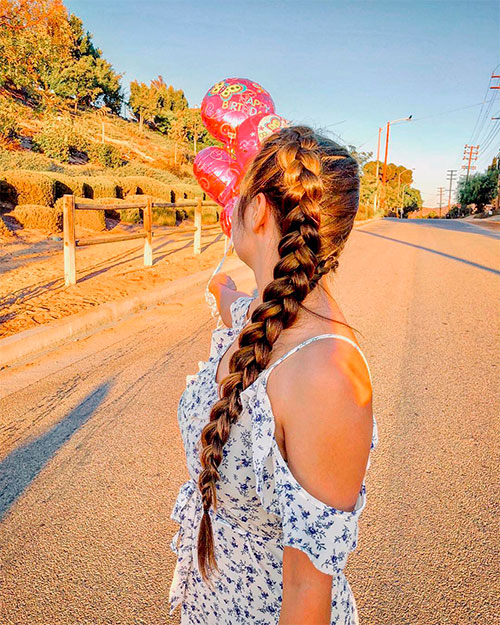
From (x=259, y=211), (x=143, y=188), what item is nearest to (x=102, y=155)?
(x=143, y=188)

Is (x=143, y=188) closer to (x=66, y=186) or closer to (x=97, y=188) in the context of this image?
(x=97, y=188)

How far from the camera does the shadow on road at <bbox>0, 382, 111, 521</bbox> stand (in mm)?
2645

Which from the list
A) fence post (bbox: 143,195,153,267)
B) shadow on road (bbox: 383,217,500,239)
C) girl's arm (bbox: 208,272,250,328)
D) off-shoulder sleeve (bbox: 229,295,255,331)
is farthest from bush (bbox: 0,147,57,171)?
shadow on road (bbox: 383,217,500,239)

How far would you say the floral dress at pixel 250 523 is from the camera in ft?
2.98

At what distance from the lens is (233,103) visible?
2.95 meters

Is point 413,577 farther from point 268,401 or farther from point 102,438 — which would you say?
point 102,438

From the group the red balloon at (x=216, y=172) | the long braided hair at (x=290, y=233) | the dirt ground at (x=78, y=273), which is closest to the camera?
the long braided hair at (x=290, y=233)

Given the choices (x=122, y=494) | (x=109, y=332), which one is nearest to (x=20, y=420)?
(x=122, y=494)

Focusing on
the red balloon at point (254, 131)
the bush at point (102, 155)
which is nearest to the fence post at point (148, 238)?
the red balloon at point (254, 131)

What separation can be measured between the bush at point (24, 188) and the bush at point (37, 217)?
40.2 inches

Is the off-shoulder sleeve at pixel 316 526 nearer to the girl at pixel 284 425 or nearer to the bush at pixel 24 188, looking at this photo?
the girl at pixel 284 425

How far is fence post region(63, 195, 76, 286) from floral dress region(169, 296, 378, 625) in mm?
5628

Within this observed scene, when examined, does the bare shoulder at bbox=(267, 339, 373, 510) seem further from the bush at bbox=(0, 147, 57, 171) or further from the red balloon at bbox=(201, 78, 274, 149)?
the bush at bbox=(0, 147, 57, 171)

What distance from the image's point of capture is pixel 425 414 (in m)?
3.76
